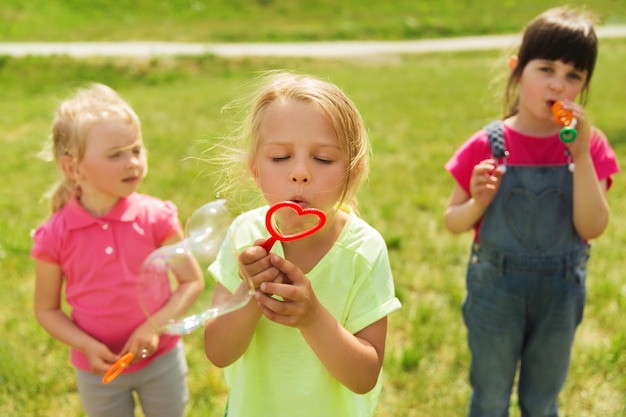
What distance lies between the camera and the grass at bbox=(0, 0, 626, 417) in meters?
3.11

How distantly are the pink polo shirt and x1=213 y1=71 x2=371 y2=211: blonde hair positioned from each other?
0.74 m

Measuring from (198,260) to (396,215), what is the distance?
3.49 meters

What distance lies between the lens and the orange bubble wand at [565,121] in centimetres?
215

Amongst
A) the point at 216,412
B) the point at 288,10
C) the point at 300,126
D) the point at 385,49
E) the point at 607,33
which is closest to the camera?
the point at 300,126

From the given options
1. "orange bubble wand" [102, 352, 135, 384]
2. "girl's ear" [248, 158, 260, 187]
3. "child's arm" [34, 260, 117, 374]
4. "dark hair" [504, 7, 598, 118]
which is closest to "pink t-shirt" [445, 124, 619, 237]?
"dark hair" [504, 7, 598, 118]

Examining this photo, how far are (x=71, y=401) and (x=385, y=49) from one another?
1456 centimetres

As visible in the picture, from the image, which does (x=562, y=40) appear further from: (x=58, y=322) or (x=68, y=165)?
(x=58, y=322)

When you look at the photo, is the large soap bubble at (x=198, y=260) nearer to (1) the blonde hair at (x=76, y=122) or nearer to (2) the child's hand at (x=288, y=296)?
(2) the child's hand at (x=288, y=296)

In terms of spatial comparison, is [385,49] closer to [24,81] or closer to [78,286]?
[24,81]

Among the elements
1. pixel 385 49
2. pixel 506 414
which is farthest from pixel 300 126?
pixel 385 49

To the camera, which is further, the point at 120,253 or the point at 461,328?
the point at 461,328

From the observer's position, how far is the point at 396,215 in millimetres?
5199

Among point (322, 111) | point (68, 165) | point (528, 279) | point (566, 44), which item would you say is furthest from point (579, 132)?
point (68, 165)

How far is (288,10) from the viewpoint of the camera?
21.1 metres
